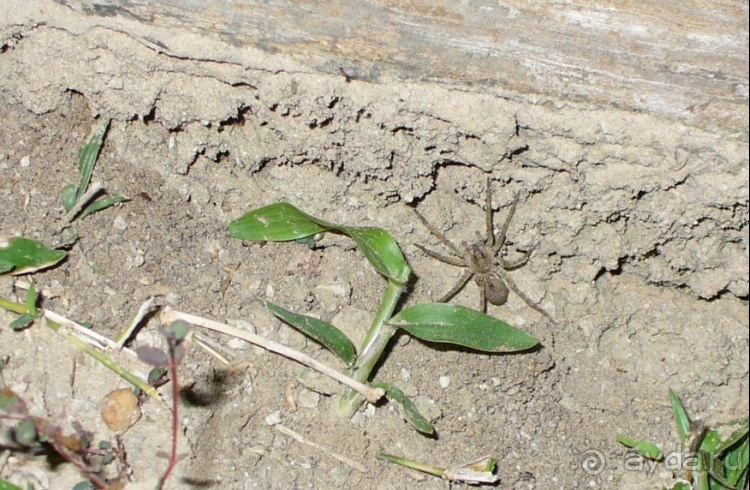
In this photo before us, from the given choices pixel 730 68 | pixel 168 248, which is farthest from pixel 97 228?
pixel 730 68

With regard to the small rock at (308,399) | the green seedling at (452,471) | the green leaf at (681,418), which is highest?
the small rock at (308,399)

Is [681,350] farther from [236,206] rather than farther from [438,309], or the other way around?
[236,206]

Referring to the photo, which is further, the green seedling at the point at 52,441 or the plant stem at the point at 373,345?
the plant stem at the point at 373,345

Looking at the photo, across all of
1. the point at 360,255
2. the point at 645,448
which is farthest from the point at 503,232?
the point at 645,448

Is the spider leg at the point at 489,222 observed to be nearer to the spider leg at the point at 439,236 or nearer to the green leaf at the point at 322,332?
the spider leg at the point at 439,236

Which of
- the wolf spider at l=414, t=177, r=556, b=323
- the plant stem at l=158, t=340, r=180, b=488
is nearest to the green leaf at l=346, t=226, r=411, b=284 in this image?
the wolf spider at l=414, t=177, r=556, b=323

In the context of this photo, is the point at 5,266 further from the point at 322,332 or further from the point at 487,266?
the point at 487,266

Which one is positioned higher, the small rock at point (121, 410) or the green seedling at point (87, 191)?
the green seedling at point (87, 191)

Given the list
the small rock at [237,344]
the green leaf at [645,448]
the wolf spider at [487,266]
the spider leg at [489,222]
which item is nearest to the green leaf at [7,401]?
the small rock at [237,344]
